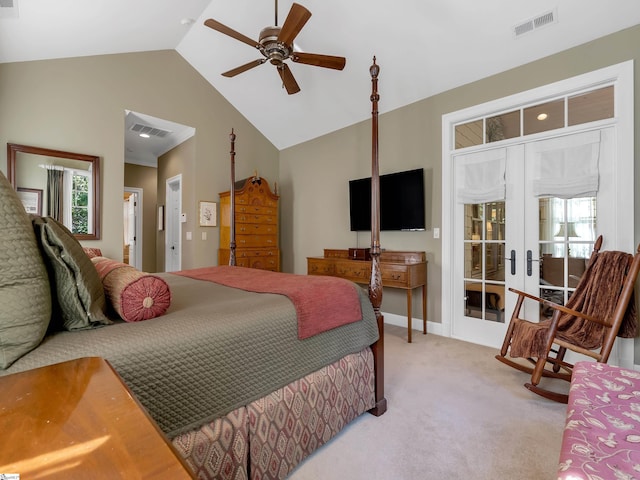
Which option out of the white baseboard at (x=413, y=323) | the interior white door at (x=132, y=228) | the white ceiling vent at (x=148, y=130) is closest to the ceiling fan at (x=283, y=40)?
the white ceiling vent at (x=148, y=130)

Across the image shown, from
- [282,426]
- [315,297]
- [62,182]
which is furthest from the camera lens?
[62,182]

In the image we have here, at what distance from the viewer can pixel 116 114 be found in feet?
12.8

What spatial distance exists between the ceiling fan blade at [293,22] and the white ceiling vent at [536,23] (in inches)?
72.0

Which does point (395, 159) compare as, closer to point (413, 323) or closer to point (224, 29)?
point (413, 323)

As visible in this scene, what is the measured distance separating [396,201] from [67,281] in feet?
10.8

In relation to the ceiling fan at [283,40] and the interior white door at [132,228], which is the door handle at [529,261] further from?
the interior white door at [132,228]

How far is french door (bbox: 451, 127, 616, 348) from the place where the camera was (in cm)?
262

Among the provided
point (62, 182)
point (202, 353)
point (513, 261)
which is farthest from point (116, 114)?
point (513, 261)

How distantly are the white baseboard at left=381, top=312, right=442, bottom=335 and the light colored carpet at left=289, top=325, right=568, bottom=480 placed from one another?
0.88 m

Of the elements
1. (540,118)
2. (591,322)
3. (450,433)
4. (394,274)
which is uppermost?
(540,118)

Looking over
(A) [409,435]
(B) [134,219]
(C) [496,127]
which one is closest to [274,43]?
(C) [496,127]

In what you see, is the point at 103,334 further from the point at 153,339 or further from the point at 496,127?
the point at 496,127

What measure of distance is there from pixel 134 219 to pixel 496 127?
649 cm

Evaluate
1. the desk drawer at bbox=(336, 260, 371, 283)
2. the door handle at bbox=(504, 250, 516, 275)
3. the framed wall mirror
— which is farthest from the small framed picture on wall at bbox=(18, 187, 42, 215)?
the door handle at bbox=(504, 250, 516, 275)
